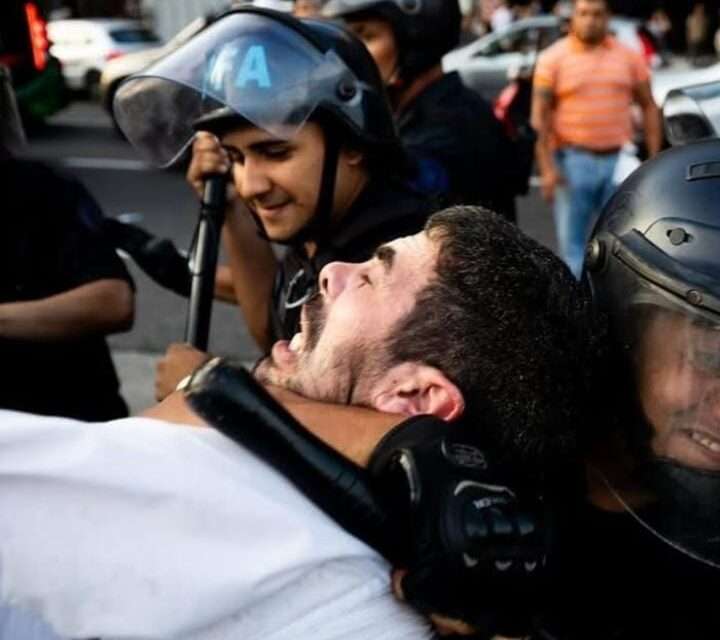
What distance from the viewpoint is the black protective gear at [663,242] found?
5.04 feet

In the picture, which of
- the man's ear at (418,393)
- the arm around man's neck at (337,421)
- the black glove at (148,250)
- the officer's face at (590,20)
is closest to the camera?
the arm around man's neck at (337,421)

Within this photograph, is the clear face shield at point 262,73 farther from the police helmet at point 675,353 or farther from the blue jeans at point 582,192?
the blue jeans at point 582,192

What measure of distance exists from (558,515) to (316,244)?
93 centimetres

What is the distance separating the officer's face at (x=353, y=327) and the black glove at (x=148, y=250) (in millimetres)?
1173

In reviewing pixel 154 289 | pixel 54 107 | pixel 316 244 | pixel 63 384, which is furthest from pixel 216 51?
pixel 54 107

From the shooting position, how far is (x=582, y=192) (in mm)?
6621

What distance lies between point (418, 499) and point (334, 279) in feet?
1.43

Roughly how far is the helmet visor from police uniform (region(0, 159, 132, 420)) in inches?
53.5

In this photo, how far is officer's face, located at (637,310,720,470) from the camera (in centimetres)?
152

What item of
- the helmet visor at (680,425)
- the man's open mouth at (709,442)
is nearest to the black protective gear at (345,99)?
the helmet visor at (680,425)

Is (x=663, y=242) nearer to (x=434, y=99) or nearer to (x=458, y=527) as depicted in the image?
(x=458, y=527)

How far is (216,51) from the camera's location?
226 cm

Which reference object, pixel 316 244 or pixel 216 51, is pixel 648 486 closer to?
pixel 316 244

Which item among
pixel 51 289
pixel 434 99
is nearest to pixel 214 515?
pixel 51 289
